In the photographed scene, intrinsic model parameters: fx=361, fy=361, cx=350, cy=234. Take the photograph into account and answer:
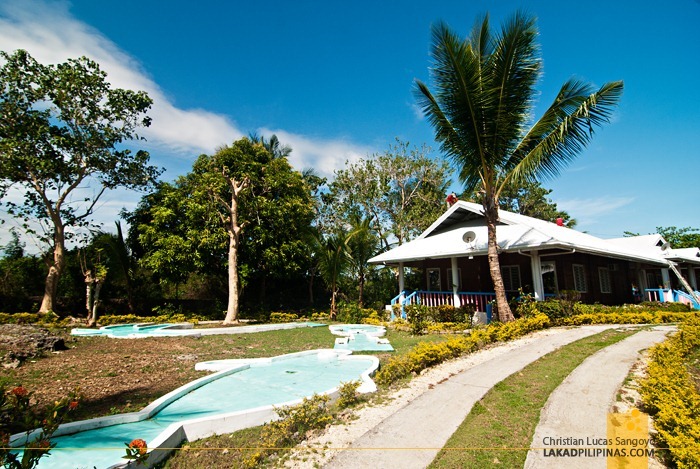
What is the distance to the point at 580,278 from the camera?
60.4ft

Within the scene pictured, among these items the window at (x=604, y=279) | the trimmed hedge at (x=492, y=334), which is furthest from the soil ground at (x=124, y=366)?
the window at (x=604, y=279)

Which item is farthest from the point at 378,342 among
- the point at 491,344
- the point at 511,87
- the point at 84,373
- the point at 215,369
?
the point at 511,87

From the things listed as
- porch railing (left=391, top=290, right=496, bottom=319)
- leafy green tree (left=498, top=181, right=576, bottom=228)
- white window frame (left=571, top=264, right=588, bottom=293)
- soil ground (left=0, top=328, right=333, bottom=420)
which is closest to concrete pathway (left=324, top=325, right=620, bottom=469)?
soil ground (left=0, top=328, right=333, bottom=420)

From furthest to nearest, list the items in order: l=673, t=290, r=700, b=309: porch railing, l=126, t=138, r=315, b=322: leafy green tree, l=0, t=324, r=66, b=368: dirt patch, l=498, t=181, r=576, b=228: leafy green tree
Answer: l=498, t=181, r=576, b=228: leafy green tree → l=126, t=138, r=315, b=322: leafy green tree → l=673, t=290, r=700, b=309: porch railing → l=0, t=324, r=66, b=368: dirt patch

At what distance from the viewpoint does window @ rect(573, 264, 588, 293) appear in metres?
18.0

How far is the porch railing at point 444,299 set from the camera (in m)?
15.4

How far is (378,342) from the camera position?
12.8 metres

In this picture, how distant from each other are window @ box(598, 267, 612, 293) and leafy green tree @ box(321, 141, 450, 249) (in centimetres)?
1211

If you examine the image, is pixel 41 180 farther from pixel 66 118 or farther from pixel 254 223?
pixel 254 223

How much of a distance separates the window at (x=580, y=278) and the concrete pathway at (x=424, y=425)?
1295 centimetres

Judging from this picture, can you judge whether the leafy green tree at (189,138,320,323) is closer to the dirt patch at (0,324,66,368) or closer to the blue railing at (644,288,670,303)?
the dirt patch at (0,324,66,368)

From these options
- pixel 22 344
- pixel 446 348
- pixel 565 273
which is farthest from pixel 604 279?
pixel 22 344

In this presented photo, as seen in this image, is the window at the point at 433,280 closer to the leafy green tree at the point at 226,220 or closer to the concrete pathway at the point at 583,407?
the leafy green tree at the point at 226,220

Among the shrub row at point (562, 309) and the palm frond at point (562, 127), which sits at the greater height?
the palm frond at point (562, 127)
